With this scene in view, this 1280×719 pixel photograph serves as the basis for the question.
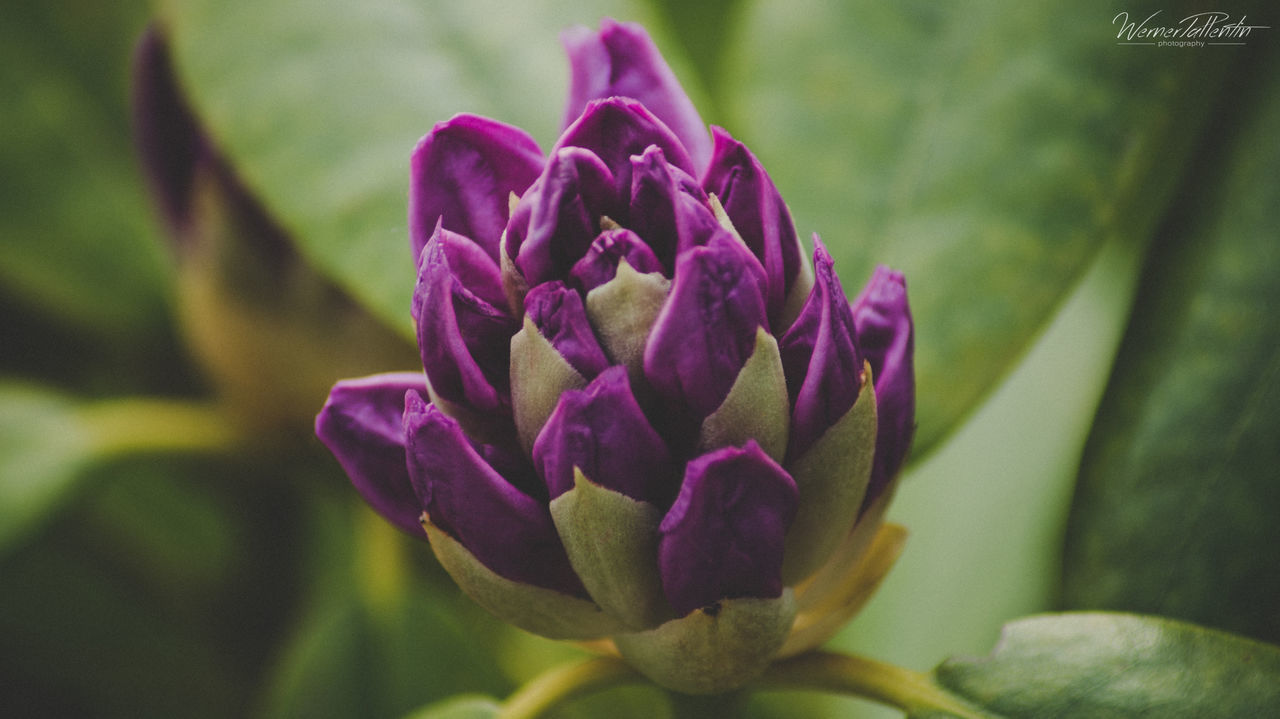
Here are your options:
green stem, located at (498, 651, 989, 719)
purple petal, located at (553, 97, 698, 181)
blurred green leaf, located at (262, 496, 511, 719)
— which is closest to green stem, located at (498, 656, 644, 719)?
green stem, located at (498, 651, 989, 719)

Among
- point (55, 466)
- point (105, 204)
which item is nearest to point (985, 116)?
point (55, 466)

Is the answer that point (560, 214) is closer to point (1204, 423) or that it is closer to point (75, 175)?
point (1204, 423)

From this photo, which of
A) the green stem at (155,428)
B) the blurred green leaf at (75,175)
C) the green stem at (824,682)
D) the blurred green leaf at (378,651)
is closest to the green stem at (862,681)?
the green stem at (824,682)

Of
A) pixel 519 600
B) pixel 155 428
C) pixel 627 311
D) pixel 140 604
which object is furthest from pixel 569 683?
pixel 140 604

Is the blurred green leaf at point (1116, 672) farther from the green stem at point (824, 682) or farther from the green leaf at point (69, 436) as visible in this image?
the green leaf at point (69, 436)

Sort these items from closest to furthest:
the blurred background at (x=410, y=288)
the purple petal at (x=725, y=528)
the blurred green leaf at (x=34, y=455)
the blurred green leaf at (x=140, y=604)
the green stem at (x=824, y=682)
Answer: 1. the purple petal at (x=725, y=528)
2. the green stem at (x=824, y=682)
3. the blurred background at (x=410, y=288)
4. the blurred green leaf at (x=34, y=455)
5. the blurred green leaf at (x=140, y=604)

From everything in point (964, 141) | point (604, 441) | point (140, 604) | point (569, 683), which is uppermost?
point (964, 141)
